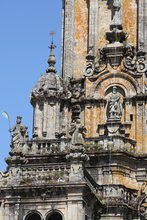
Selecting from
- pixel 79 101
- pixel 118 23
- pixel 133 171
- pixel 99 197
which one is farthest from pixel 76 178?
pixel 118 23

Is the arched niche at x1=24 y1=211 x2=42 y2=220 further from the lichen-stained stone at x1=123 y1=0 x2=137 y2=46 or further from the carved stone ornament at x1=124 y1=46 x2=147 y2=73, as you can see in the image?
the lichen-stained stone at x1=123 y1=0 x2=137 y2=46

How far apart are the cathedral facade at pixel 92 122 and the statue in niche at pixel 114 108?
0.20ft

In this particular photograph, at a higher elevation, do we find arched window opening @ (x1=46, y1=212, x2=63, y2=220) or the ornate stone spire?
the ornate stone spire

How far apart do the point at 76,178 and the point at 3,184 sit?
12.6ft

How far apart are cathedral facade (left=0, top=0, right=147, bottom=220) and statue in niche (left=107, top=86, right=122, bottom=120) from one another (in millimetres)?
59

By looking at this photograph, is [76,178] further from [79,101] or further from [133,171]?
[79,101]

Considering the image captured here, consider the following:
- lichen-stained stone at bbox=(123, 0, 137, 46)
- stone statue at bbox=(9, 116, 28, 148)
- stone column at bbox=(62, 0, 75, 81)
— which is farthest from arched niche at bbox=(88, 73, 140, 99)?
stone statue at bbox=(9, 116, 28, 148)

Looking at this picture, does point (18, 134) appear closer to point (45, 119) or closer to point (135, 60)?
point (45, 119)

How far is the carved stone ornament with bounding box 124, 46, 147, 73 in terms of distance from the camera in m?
47.4

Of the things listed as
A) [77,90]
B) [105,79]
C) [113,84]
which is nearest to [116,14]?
[105,79]

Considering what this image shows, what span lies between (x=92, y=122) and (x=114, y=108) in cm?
215

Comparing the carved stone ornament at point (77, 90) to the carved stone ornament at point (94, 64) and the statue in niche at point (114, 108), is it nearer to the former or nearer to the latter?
the carved stone ornament at point (94, 64)

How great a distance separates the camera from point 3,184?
38.1 meters

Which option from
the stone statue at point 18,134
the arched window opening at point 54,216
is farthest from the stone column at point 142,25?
the arched window opening at point 54,216
